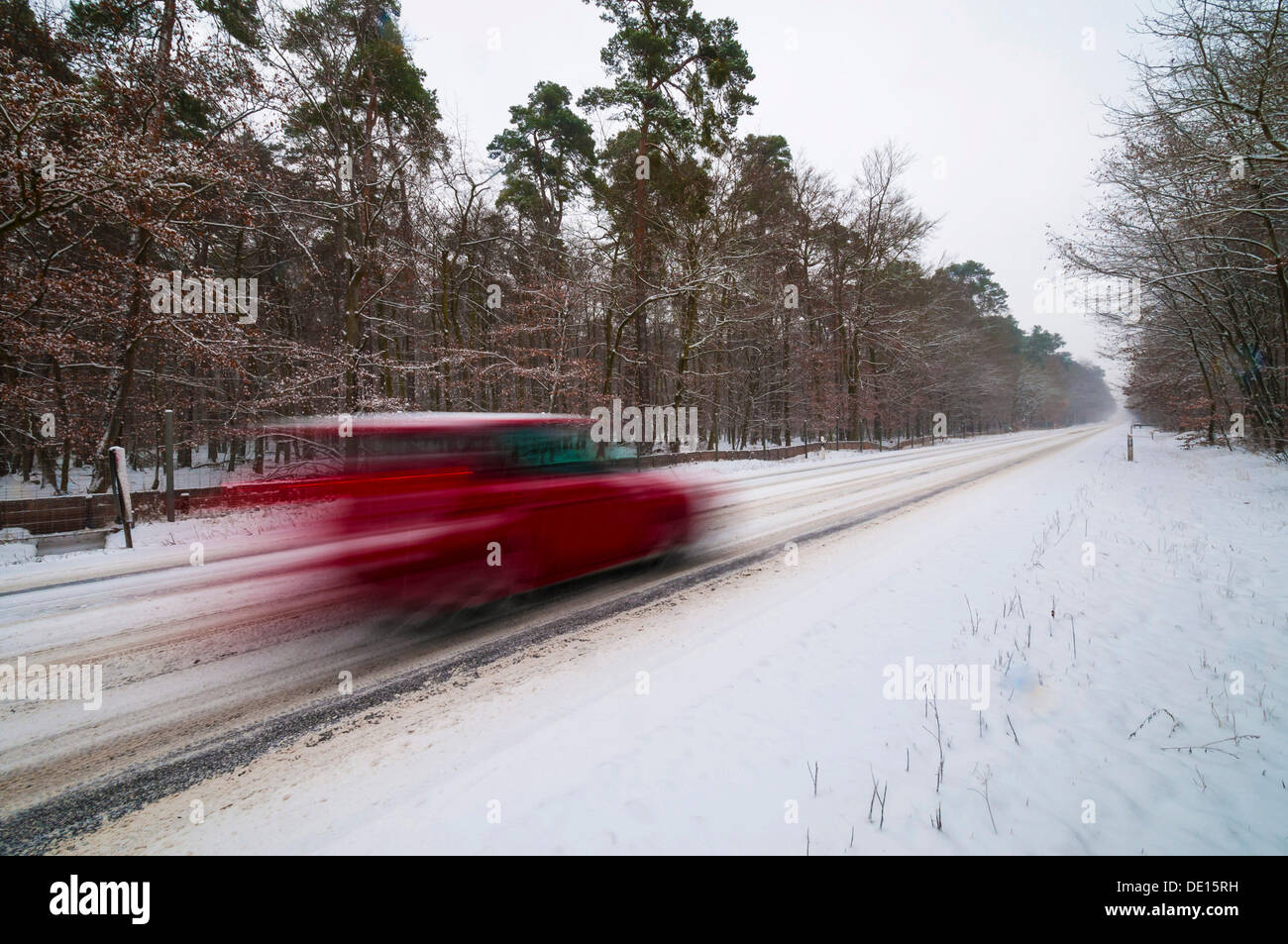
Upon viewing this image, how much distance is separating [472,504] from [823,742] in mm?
3373

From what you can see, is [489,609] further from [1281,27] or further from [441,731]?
[1281,27]

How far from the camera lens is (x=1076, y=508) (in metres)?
9.99

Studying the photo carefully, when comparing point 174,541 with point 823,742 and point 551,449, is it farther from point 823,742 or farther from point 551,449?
point 823,742

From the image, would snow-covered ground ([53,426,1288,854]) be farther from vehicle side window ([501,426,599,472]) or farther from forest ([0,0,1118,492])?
forest ([0,0,1118,492])

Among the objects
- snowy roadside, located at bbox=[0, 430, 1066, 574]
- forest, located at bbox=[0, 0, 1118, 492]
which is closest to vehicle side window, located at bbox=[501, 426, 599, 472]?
snowy roadside, located at bbox=[0, 430, 1066, 574]

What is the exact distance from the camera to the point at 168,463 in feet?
30.4

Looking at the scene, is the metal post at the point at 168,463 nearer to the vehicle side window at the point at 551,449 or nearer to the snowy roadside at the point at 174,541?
the snowy roadside at the point at 174,541

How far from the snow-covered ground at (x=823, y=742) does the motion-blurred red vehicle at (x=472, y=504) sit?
100 cm

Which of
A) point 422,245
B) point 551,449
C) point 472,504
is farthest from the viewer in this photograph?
point 422,245

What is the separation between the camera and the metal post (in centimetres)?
905

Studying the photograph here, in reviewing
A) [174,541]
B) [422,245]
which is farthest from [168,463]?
[422,245]

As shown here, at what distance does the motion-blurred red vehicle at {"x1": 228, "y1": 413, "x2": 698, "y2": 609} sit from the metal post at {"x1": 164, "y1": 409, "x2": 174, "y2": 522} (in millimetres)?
6781
